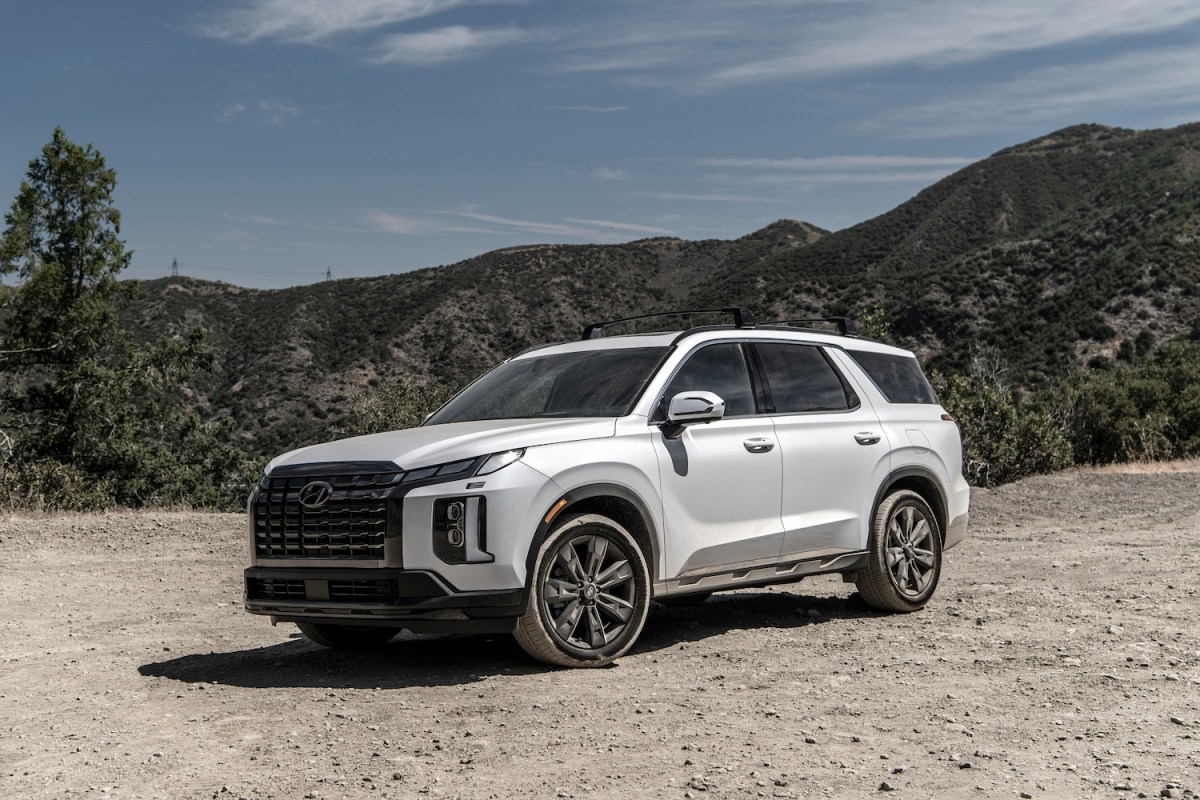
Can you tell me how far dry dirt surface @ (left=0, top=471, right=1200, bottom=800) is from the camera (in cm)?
448

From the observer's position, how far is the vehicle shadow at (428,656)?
6496mm

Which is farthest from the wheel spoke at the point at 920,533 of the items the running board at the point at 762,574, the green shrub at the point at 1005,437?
the green shrub at the point at 1005,437

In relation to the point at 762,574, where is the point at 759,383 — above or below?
above

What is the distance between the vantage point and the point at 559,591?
6.38m

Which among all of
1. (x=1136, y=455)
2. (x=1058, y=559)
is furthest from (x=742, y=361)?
(x=1136, y=455)

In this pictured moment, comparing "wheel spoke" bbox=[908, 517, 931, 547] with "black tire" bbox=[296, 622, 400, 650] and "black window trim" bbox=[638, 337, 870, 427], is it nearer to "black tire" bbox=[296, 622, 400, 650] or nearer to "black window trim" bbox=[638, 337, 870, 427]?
"black window trim" bbox=[638, 337, 870, 427]

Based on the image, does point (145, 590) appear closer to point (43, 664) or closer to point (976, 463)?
point (43, 664)

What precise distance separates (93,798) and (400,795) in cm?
110

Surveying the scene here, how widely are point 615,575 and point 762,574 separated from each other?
126 centimetres

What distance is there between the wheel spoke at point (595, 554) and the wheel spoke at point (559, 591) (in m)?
0.15

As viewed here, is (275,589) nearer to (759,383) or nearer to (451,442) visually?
(451,442)

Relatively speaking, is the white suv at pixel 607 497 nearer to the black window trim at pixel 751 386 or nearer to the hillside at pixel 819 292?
the black window trim at pixel 751 386

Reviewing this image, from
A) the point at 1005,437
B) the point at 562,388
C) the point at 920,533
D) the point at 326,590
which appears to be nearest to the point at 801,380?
the point at 920,533

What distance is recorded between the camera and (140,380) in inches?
1347
